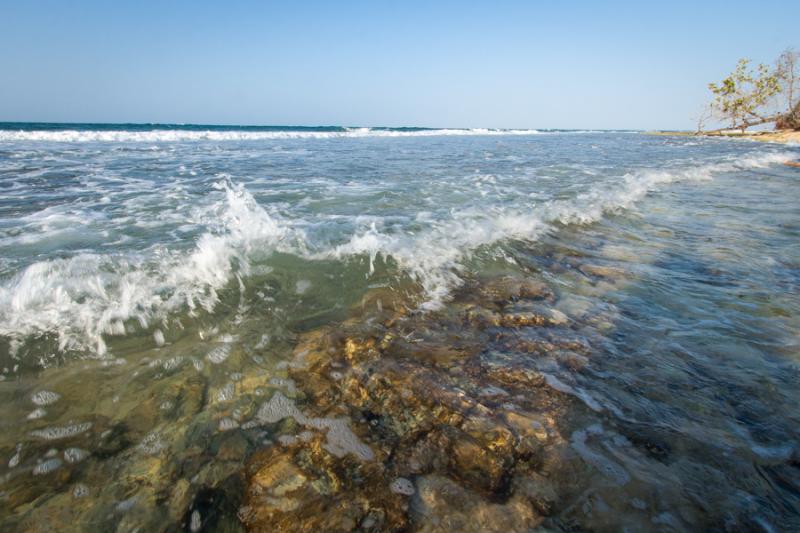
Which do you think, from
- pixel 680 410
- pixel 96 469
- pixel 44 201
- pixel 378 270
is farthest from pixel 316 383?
pixel 44 201

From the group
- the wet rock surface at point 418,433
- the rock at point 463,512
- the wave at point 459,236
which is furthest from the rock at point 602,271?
the rock at point 463,512

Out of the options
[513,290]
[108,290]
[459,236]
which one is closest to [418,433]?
[513,290]

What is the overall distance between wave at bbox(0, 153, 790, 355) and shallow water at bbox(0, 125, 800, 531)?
23 mm

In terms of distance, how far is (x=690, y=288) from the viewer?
3.56 meters

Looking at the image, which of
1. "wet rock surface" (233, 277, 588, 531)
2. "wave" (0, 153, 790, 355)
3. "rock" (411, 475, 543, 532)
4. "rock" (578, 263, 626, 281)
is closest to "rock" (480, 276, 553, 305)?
"wave" (0, 153, 790, 355)

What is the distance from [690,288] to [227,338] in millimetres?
3966

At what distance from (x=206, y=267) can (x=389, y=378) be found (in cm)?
218

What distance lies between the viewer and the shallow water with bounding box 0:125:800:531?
5.13 feet

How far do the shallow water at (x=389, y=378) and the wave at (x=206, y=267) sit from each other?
23 millimetres

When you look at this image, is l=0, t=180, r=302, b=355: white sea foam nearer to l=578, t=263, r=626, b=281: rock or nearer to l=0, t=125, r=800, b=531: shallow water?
l=0, t=125, r=800, b=531: shallow water

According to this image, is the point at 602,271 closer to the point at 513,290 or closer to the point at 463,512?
the point at 513,290

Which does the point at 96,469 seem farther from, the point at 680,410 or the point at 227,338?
the point at 680,410

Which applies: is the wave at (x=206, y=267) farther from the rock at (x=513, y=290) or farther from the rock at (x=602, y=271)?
the rock at (x=602, y=271)

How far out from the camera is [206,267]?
138 inches
